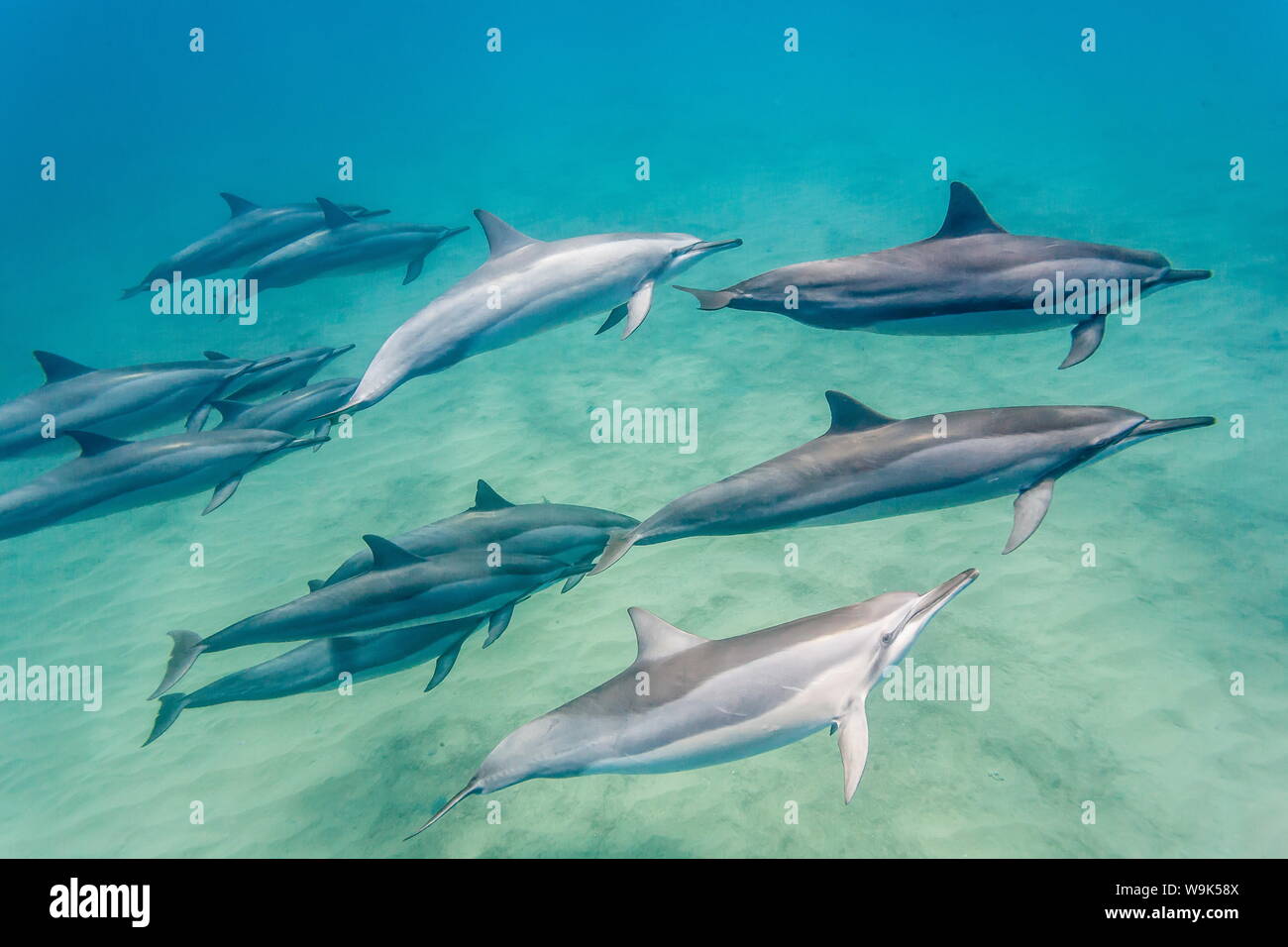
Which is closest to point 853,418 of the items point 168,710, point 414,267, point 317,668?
point 317,668

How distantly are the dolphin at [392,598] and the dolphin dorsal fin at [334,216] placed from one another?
4782mm

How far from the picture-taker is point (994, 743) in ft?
15.0

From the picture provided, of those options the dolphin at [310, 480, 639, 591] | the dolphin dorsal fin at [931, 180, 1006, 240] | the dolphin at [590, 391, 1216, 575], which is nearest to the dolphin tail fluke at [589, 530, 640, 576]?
the dolphin at [590, 391, 1216, 575]

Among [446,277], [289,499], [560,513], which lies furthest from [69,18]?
[560,513]

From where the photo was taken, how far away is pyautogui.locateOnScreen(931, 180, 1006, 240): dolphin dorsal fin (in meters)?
4.32

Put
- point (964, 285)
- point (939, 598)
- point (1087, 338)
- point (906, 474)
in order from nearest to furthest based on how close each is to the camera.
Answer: point (939, 598)
point (906, 474)
point (964, 285)
point (1087, 338)

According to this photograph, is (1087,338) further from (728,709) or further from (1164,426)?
(728,709)

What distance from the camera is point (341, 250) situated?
7.72 metres

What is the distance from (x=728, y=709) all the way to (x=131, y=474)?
472cm

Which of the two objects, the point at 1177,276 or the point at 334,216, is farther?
the point at 334,216

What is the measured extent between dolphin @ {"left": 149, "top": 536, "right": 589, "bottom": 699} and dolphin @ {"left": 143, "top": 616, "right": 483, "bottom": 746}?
0.64 feet

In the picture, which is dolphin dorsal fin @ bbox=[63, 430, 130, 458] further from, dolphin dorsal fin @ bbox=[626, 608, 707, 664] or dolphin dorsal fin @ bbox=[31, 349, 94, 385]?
dolphin dorsal fin @ bbox=[626, 608, 707, 664]

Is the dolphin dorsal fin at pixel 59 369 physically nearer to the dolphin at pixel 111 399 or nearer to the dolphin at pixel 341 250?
the dolphin at pixel 111 399

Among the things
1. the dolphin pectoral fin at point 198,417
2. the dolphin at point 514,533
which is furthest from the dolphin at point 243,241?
the dolphin at point 514,533
